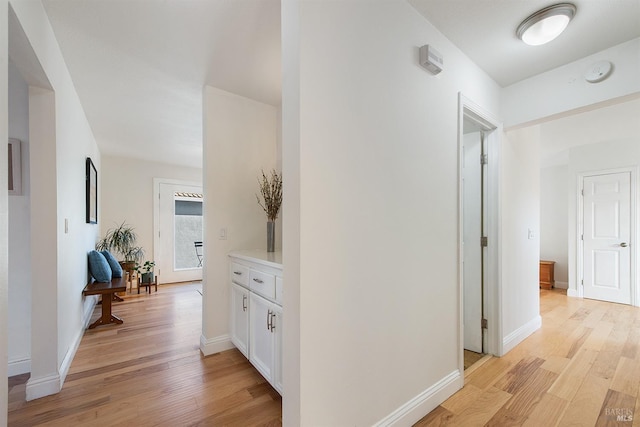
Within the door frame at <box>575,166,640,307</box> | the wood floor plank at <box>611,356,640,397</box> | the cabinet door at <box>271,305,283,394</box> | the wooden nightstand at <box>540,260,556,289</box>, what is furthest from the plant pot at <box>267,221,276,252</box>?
the wooden nightstand at <box>540,260,556,289</box>

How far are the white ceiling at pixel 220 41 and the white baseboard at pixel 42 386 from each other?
233 cm

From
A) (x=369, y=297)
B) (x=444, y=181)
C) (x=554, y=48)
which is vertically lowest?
(x=369, y=297)

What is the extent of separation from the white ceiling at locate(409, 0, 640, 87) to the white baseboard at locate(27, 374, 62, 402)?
132 inches

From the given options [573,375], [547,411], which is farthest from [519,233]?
[547,411]

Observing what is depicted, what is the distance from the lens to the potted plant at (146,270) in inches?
188

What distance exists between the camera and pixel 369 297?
139 cm

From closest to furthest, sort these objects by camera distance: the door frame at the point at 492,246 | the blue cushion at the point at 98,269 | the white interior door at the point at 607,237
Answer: the door frame at the point at 492,246
the blue cushion at the point at 98,269
the white interior door at the point at 607,237

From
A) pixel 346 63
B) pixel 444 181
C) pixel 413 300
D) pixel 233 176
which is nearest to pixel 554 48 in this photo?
pixel 444 181

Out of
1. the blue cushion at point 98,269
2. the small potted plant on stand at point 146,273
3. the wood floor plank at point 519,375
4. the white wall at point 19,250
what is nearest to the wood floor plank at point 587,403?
the wood floor plank at point 519,375

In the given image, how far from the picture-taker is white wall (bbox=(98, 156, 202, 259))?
5.05 metres

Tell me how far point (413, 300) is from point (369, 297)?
0.38m

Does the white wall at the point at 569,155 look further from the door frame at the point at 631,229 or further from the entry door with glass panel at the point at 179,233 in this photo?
the entry door with glass panel at the point at 179,233

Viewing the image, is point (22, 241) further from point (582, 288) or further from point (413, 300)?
point (582, 288)

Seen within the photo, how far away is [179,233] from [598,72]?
6.35 meters
